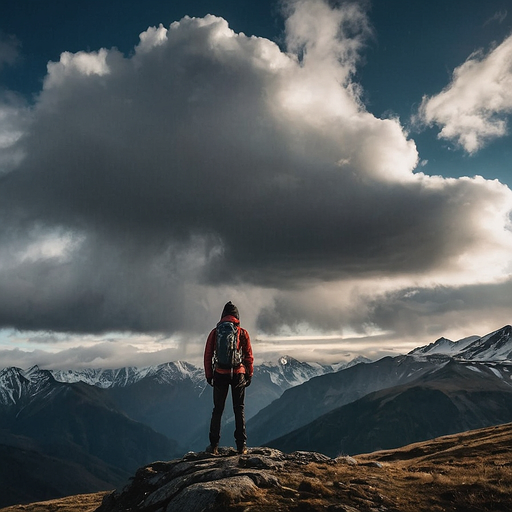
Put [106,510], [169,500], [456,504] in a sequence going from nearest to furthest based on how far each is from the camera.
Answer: [456,504]
[169,500]
[106,510]

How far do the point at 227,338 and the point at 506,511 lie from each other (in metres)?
13.5

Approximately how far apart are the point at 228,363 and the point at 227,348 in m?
0.76

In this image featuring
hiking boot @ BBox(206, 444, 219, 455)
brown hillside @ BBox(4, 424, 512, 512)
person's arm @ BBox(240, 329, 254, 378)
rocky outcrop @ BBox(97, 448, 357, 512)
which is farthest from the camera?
hiking boot @ BBox(206, 444, 219, 455)

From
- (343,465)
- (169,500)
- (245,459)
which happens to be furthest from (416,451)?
(169,500)

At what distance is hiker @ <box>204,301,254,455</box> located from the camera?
23000 mm

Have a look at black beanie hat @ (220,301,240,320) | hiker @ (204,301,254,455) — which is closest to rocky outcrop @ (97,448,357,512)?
hiker @ (204,301,254,455)

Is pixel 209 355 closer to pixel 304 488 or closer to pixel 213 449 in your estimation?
pixel 213 449

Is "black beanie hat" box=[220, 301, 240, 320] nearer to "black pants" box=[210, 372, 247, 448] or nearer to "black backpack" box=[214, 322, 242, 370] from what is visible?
"black backpack" box=[214, 322, 242, 370]

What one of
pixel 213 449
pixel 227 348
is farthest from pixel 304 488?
pixel 213 449

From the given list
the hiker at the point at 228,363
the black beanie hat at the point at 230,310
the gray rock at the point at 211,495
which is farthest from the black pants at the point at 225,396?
the gray rock at the point at 211,495

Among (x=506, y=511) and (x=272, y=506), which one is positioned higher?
(x=272, y=506)

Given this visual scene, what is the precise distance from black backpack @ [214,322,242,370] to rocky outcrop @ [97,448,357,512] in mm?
4554

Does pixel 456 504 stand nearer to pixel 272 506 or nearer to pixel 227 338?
pixel 272 506

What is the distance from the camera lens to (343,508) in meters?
15.2
